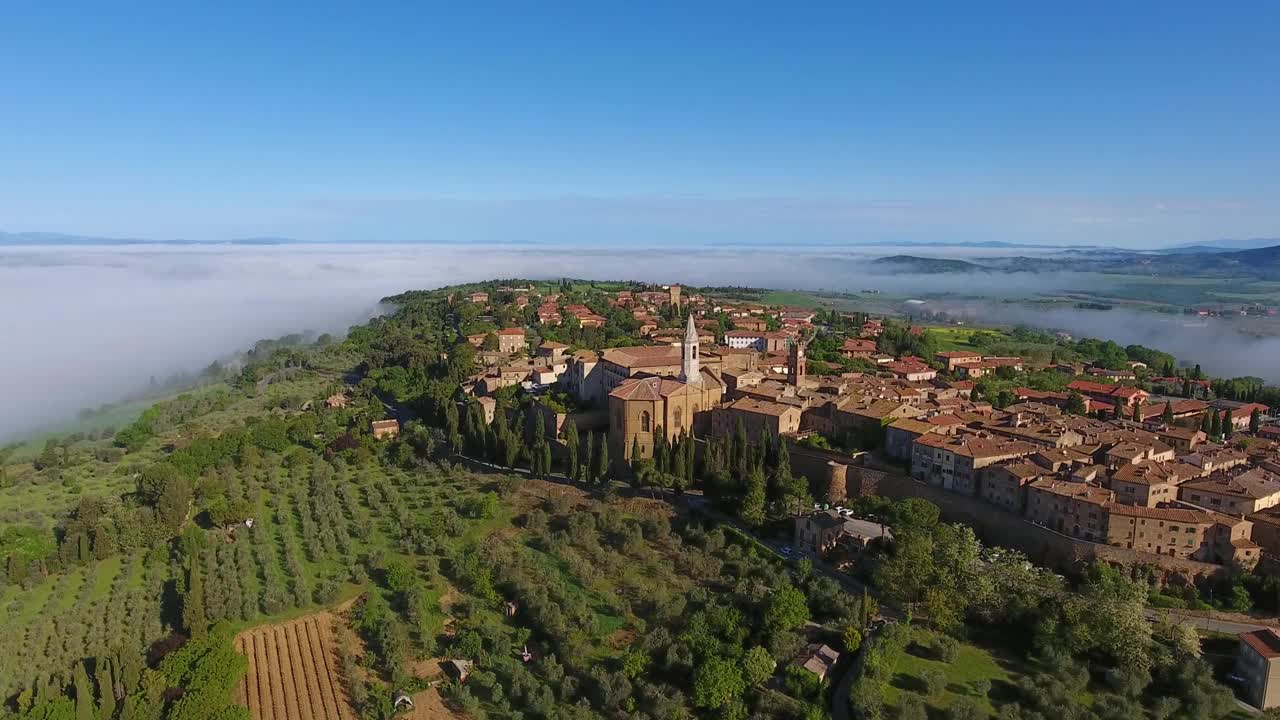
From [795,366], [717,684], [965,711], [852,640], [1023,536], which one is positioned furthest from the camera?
[795,366]

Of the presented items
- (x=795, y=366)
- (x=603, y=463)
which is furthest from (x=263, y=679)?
(x=795, y=366)

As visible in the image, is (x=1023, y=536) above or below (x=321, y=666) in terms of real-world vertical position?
above

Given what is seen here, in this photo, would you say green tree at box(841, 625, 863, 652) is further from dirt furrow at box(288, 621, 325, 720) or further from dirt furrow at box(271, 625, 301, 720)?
dirt furrow at box(271, 625, 301, 720)

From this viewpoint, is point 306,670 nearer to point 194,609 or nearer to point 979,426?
point 194,609

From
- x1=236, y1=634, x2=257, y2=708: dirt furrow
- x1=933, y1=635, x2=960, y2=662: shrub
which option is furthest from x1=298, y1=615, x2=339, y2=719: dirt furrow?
x1=933, y1=635, x2=960, y2=662: shrub

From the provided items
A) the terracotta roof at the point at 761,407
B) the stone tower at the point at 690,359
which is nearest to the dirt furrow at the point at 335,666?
the terracotta roof at the point at 761,407

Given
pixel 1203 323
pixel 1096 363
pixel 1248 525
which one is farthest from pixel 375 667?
pixel 1203 323

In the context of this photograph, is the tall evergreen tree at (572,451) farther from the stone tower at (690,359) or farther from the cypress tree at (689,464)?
the stone tower at (690,359)
